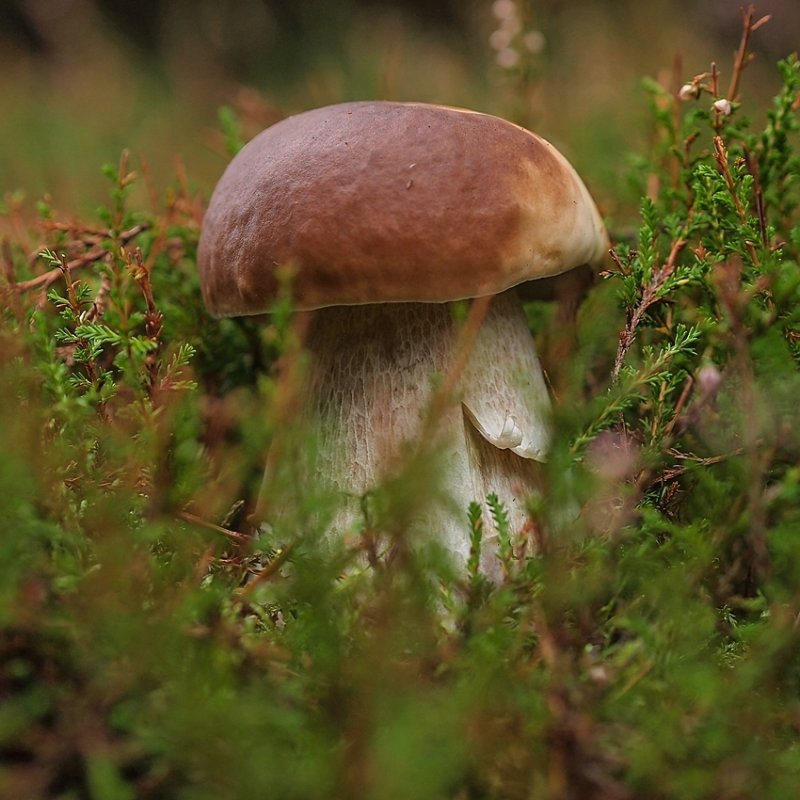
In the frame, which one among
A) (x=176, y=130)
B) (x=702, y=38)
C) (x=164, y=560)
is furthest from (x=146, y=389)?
(x=702, y=38)

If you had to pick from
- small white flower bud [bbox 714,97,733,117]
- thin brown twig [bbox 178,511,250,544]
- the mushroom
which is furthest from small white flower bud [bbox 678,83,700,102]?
thin brown twig [bbox 178,511,250,544]

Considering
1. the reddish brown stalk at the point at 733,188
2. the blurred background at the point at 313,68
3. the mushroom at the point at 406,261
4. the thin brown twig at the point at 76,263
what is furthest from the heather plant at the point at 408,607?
the blurred background at the point at 313,68

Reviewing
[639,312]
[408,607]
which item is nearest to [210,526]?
[408,607]

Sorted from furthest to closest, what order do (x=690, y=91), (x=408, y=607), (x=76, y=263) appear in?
(x=76, y=263) < (x=690, y=91) < (x=408, y=607)

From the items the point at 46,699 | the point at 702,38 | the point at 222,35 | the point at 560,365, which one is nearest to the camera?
the point at 46,699

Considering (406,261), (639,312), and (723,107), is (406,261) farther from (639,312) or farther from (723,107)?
(723,107)

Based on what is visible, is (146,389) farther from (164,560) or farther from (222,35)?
(222,35)
